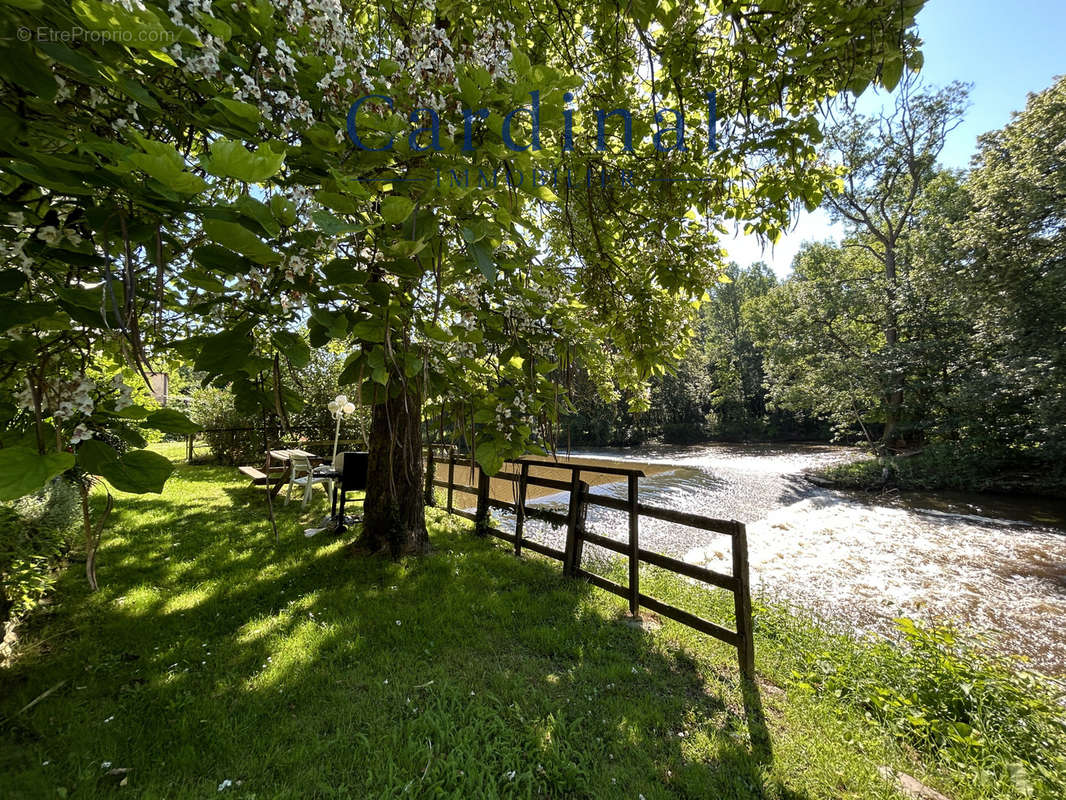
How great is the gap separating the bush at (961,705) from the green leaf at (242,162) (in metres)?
4.08

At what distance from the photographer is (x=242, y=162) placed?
68cm

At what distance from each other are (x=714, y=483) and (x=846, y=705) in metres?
11.7

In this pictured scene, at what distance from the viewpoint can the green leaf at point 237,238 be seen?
2.50 feet

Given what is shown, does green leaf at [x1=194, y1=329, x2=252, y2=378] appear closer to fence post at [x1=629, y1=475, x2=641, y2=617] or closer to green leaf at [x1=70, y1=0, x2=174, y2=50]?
green leaf at [x1=70, y1=0, x2=174, y2=50]

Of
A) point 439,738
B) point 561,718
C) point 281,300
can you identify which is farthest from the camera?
point 561,718

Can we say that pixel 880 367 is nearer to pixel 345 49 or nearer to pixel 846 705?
pixel 846 705

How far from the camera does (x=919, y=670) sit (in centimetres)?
322

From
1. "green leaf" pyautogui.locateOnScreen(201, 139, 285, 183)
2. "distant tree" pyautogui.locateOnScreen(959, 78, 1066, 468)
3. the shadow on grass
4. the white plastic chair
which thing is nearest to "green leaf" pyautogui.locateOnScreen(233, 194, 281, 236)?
"green leaf" pyautogui.locateOnScreen(201, 139, 285, 183)

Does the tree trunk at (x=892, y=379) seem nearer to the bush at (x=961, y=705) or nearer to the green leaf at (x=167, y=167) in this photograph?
the bush at (x=961, y=705)

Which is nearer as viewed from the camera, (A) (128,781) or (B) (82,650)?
(A) (128,781)

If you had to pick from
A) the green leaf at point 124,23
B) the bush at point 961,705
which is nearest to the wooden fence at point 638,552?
the bush at point 961,705

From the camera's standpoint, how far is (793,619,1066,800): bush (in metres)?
2.44

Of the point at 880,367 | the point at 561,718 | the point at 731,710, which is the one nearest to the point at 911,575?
the point at 731,710

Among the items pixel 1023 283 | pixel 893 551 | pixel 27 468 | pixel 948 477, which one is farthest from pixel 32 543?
pixel 1023 283
